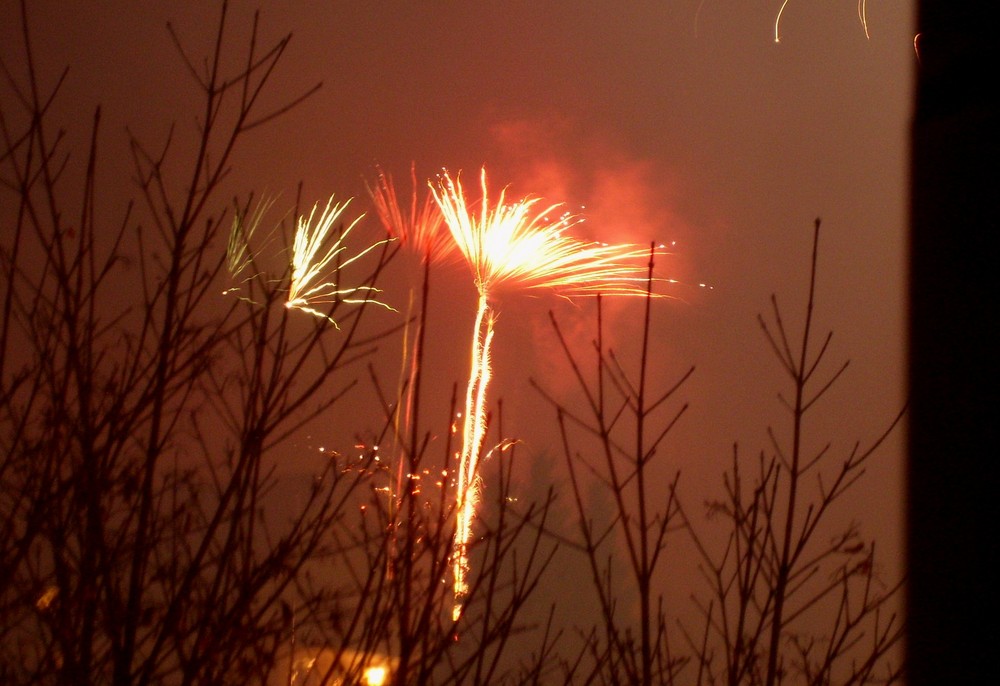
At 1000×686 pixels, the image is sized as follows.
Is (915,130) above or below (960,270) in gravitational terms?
above

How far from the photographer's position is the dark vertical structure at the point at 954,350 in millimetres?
727

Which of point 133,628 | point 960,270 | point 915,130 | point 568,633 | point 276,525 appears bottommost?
point 568,633

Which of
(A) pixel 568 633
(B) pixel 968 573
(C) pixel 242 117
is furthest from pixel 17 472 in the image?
(A) pixel 568 633

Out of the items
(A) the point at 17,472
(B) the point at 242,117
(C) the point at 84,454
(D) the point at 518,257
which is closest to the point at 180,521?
(A) the point at 17,472

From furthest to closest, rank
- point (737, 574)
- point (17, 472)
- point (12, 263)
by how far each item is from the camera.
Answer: point (737, 574), point (17, 472), point (12, 263)

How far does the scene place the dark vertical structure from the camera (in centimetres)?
73

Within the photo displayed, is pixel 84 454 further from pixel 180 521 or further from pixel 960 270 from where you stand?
pixel 960 270

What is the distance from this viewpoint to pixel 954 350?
754 millimetres

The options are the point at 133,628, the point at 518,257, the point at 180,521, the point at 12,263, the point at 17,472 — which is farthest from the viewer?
the point at 518,257

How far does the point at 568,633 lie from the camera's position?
656 centimetres

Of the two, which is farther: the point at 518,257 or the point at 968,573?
the point at 518,257

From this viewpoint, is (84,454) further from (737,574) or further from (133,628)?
(737,574)

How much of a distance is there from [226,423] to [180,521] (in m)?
0.51

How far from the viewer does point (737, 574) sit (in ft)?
6.85
